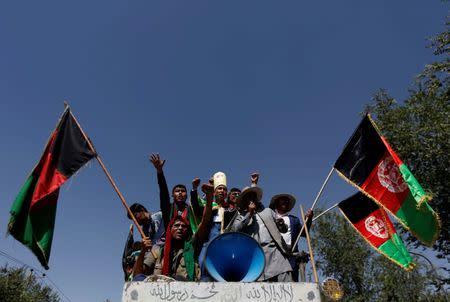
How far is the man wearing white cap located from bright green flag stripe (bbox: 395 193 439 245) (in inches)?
59.0

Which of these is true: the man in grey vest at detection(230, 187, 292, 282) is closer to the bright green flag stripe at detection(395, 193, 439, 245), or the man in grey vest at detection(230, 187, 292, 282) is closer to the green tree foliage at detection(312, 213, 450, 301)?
the bright green flag stripe at detection(395, 193, 439, 245)

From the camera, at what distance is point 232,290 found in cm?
331

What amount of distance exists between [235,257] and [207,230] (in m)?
1.21

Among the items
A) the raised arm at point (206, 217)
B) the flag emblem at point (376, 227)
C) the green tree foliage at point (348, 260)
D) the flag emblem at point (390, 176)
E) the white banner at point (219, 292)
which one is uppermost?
the green tree foliage at point (348, 260)

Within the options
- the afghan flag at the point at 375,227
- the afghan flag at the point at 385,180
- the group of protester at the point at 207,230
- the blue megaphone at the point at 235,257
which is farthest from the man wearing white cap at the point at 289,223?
the afghan flag at the point at 375,227

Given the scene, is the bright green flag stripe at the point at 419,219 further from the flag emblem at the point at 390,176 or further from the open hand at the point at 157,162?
the open hand at the point at 157,162

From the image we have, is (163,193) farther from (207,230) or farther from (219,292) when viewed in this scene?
(219,292)

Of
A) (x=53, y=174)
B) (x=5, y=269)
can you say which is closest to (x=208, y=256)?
(x=53, y=174)

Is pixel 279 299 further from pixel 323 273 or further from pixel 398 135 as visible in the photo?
pixel 323 273

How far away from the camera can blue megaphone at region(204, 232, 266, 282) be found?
3941 mm

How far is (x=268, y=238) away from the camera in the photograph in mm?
5070

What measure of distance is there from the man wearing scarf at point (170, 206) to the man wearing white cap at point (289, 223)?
1.24 meters

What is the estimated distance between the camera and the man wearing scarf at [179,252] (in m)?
4.73

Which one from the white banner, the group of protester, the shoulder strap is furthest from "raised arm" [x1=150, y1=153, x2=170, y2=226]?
the white banner
